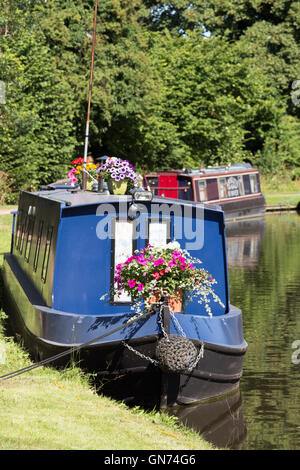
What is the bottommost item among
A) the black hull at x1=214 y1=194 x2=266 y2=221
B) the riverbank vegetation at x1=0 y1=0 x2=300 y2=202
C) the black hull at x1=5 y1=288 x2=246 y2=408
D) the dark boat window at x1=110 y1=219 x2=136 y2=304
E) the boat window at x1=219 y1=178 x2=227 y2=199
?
the black hull at x1=5 y1=288 x2=246 y2=408

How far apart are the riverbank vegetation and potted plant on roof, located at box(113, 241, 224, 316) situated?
19.9 metres

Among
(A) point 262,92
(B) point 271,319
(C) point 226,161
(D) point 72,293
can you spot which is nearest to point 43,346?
(D) point 72,293

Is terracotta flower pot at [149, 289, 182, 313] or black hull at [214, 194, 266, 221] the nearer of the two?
terracotta flower pot at [149, 289, 182, 313]

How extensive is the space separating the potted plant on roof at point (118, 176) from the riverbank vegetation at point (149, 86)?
16821 mm

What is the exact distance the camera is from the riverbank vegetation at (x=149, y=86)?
32.2 meters

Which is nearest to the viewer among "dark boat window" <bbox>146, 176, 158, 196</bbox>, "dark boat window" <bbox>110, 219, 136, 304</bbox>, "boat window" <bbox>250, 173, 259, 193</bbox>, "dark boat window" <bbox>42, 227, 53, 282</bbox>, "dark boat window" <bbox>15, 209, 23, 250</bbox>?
"dark boat window" <bbox>110, 219, 136, 304</bbox>

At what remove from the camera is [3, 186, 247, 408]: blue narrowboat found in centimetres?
925

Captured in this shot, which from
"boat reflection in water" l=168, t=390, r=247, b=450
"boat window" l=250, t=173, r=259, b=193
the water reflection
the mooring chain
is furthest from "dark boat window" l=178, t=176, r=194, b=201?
the mooring chain

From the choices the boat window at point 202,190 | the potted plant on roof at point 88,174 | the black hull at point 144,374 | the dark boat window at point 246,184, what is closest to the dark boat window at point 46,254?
the black hull at point 144,374

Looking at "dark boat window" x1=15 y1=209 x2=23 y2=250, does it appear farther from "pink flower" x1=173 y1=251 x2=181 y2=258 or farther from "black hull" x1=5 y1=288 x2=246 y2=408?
"pink flower" x1=173 y1=251 x2=181 y2=258

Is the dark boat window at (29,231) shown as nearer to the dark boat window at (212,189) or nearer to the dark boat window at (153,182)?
the dark boat window at (153,182)

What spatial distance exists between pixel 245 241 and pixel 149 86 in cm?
1314

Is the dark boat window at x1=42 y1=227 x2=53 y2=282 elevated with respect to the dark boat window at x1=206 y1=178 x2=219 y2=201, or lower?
lower

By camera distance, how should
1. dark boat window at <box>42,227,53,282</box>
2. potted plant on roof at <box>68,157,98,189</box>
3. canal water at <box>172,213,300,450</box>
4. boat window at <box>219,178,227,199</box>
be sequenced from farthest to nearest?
boat window at <box>219,178,227,199</box> → potted plant on roof at <box>68,157,98,189</box> → dark boat window at <box>42,227,53,282</box> → canal water at <box>172,213,300,450</box>
